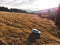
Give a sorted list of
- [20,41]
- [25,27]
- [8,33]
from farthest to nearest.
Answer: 1. [25,27]
2. [8,33]
3. [20,41]

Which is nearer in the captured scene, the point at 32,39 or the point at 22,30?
the point at 32,39

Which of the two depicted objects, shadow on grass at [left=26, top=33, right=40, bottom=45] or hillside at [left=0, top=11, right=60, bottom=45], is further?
hillside at [left=0, top=11, right=60, bottom=45]

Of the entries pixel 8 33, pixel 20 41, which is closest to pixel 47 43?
pixel 20 41

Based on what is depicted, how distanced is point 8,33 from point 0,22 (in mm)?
14131

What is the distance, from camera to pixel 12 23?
104625 millimetres

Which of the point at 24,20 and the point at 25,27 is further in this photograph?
the point at 24,20

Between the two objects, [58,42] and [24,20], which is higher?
[24,20]

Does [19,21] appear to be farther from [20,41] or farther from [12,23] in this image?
[20,41]

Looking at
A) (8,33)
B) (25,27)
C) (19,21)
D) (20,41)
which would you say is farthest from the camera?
(19,21)

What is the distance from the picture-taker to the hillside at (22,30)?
86.2 meters

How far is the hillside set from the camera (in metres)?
86.2

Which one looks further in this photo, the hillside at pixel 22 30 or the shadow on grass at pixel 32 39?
the hillside at pixel 22 30

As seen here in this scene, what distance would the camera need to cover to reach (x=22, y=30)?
97.4 meters

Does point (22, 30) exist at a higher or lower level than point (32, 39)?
higher
